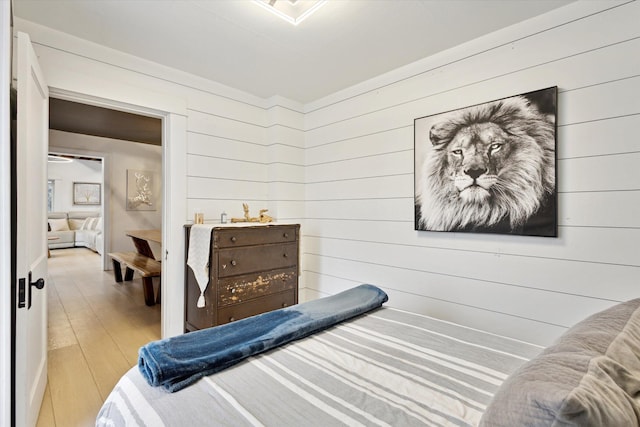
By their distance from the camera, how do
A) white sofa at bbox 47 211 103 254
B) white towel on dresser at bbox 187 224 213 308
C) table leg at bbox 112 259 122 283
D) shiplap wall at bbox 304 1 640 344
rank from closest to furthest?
shiplap wall at bbox 304 1 640 344, white towel on dresser at bbox 187 224 213 308, table leg at bbox 112 259 122 283, white sofa at bbox 47 211 103 254

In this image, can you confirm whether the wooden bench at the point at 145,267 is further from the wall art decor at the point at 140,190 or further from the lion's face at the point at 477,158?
the lion's face at the point at 477,158

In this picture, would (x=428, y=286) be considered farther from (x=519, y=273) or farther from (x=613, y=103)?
(x=613, y=103)

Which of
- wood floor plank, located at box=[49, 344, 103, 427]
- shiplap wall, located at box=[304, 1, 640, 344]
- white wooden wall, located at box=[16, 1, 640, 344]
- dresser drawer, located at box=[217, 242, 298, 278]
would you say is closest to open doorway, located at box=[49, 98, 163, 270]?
white wooden wall, located at box=[16, 1, 640, 344]

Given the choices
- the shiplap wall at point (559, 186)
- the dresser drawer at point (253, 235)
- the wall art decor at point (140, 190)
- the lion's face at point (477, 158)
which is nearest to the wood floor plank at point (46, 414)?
the dresser drawer at point (253, 235)

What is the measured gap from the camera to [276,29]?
2.15 m

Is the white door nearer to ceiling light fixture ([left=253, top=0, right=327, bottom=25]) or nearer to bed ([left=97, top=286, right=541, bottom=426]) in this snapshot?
bed ([left=97, top=286, right=541, bottom=426])

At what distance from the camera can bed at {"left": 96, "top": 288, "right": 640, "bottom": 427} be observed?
63cm

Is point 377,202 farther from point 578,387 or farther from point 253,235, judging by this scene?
point 578,387

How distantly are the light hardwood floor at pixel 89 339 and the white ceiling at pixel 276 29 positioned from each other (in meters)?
2.04

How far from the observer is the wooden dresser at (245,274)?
2.48m

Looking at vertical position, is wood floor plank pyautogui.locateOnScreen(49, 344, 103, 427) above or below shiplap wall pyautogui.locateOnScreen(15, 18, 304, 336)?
below

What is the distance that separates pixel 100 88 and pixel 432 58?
258 cm

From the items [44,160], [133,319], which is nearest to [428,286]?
[44,160]
